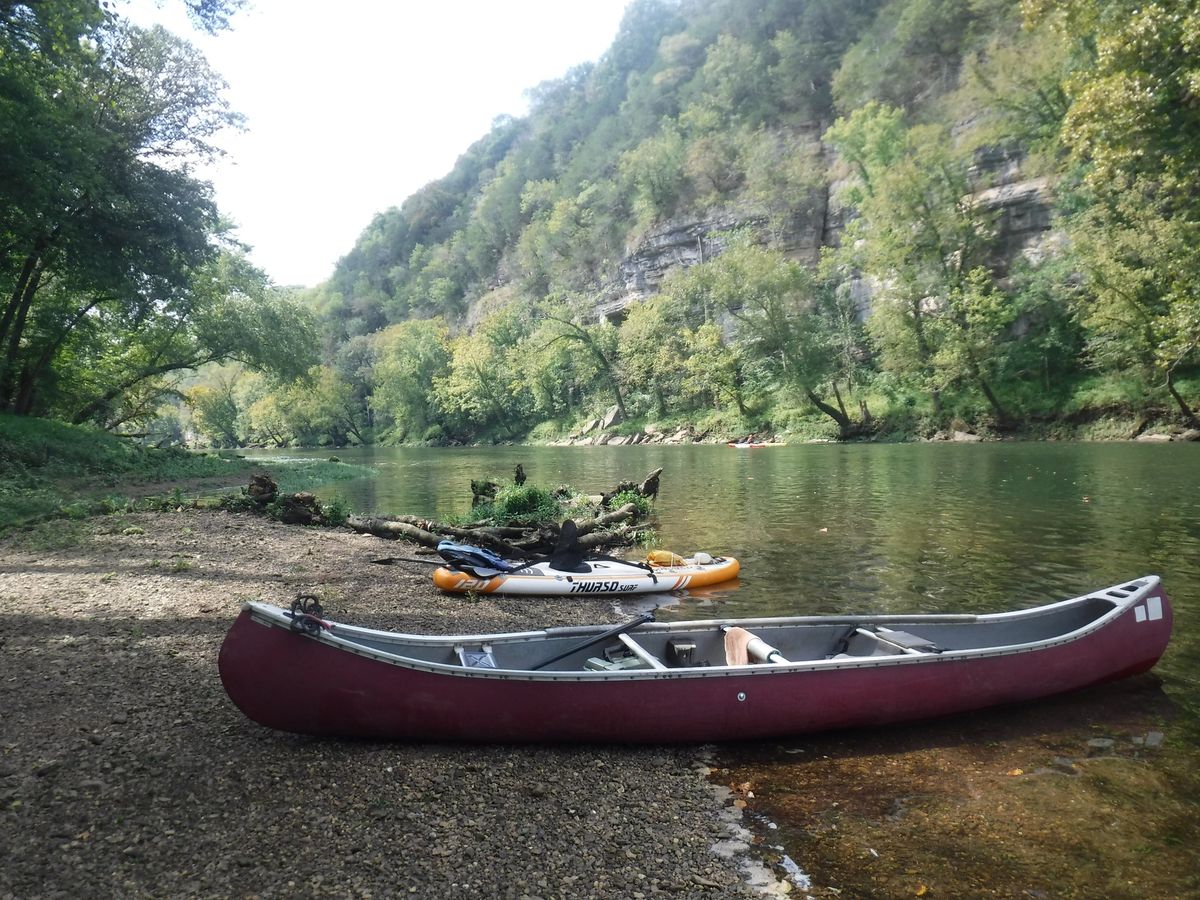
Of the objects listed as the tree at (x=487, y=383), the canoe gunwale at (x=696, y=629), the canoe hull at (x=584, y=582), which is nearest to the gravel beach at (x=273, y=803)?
the canoe gunwale at (x=696, y=629)

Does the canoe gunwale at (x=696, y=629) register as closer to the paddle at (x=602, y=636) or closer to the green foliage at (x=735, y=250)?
the paddle at (x=602, y=636)

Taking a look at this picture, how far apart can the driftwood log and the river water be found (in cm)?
99

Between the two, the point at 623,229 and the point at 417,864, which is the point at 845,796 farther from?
the point at 623,229

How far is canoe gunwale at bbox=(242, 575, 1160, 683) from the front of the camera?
464 centimetres

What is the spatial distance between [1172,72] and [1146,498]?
29.5 feet

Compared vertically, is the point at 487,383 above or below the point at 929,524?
above

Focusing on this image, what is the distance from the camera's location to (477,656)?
227 inches

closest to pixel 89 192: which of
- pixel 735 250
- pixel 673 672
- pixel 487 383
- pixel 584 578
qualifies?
pixel 584 578

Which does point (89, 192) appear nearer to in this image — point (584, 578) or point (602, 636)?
point (584, 578)

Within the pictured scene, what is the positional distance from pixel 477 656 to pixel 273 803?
1.97 meters

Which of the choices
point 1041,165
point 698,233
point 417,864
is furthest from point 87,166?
point 698,233

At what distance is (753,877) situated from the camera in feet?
12.4

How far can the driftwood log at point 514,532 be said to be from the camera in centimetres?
1308

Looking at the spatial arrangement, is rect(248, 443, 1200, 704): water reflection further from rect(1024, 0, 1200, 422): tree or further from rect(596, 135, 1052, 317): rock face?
rect(596, 135, 1052, 317): rock face
